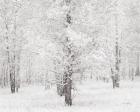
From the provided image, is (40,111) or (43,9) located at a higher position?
(43,9)

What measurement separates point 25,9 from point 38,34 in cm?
1434

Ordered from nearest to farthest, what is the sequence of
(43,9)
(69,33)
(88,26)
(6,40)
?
(69,33), (88,26), (43,9), (6,40)

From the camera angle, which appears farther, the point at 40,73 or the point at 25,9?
the point at 25,9

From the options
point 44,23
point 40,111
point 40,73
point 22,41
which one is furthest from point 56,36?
point 22,41

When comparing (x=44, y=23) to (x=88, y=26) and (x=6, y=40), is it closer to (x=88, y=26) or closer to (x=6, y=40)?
(x=88, y=26)

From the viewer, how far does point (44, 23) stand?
1889 centimetres

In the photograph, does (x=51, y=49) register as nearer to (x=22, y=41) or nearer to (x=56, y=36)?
(x=56, y=36)

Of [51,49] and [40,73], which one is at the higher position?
[51,49]

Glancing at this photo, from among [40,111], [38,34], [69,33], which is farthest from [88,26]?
[40,111]

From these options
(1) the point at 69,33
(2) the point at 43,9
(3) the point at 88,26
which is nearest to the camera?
(1) the point at 69,33

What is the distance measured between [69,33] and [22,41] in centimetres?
1672

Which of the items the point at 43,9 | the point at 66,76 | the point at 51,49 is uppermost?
the point at 43,9

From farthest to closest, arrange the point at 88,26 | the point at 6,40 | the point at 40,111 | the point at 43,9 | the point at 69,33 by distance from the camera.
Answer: the point at 6,40 < the point at 43,9 < the point at 88,26 < the point at 69,33 < the point at 40,111

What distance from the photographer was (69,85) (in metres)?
18.2
